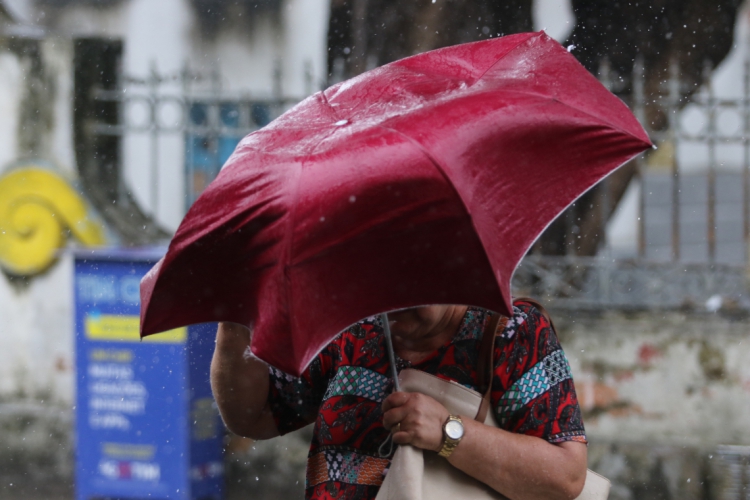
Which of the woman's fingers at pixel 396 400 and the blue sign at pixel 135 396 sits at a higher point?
the woman's fingers at pixel 396 400

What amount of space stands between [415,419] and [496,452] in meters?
0.16

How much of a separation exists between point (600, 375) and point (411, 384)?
4.11m

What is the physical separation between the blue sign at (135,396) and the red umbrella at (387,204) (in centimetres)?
351

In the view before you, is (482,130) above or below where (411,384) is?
above

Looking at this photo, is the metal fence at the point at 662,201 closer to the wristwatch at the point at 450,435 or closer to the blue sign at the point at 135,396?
the blue sign at the point at 135,396

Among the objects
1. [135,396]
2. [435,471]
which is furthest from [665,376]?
[435,471]

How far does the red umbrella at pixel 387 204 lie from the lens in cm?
144

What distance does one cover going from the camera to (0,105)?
21.8 ft

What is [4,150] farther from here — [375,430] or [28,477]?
[375,430]

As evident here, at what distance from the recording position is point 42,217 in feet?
21.8

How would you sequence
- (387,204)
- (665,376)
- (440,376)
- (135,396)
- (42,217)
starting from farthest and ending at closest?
1. (42,217)
2. (665,376)
3. (135,396)
4. (440,376)
5. (387,204)

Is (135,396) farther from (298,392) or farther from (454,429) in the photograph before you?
(454,429)

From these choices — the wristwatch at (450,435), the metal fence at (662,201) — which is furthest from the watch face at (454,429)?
the metal fence at (662,201)

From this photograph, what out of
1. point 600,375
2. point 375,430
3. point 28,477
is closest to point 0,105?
point 28,477
